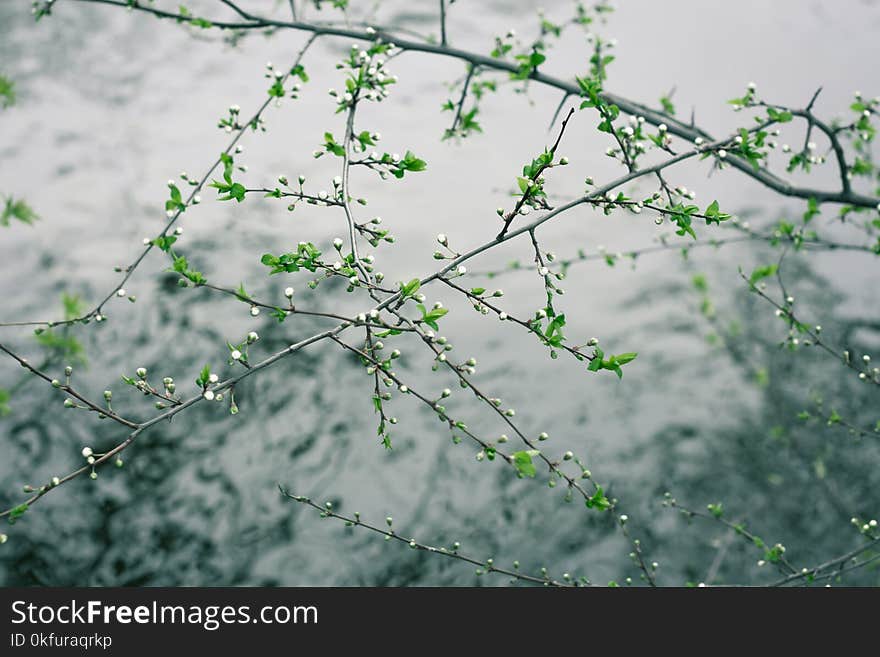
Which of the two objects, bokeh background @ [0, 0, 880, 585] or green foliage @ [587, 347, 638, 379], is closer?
green foliage @ [587, 347, 638, 379]

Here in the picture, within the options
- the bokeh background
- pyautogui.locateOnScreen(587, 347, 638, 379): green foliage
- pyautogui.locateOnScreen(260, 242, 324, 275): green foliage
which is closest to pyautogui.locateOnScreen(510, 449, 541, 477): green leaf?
pyautogui.locateOnScreen(587, 347, 638, 379): green foliage

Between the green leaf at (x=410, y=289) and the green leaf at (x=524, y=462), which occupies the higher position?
the green leaf at (x=410, y=289)

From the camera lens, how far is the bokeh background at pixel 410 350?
3631 mm

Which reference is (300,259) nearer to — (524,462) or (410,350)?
(524,462)

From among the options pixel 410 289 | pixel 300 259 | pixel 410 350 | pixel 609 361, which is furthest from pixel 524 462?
pixel 410 350

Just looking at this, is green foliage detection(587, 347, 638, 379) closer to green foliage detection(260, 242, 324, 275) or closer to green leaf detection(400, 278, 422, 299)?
green leaf detection(400, 278, 422, 299)

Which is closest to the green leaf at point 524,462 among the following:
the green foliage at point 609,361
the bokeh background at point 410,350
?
the green foliage at point 609,361

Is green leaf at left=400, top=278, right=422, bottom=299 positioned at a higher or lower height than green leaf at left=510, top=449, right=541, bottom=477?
higher

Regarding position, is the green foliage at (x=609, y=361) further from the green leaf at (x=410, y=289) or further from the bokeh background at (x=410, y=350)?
the bokeh background at (x=410, y=350)

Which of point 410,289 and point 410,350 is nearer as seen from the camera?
point 410,289

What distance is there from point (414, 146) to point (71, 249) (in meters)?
1.91

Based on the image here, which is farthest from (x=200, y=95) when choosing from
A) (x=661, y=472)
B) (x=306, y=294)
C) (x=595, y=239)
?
(x=661, y=472)

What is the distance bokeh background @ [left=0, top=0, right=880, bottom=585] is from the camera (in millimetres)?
3631

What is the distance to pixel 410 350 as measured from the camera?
13.7 ft
